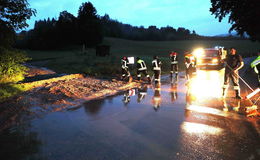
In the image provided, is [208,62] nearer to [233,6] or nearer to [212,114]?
[233,6]

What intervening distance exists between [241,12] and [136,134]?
14.4 m

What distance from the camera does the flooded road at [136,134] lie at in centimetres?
422

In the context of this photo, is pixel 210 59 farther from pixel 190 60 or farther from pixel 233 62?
pixel 233 62

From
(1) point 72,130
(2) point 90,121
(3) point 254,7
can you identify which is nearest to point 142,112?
(2) point 90,121

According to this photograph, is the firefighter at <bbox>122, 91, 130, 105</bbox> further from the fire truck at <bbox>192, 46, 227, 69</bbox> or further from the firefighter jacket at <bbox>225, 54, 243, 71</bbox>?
the fire truck at <bbox>192, 46, 227, 69</bbox>

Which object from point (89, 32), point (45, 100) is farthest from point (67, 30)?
point (45, 100)

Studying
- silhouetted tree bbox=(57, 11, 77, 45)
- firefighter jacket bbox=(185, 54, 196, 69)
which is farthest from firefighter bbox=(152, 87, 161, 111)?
silhouetted tree bbox=(57, 11, 77, 45)

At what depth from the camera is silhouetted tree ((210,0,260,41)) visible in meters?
14.2

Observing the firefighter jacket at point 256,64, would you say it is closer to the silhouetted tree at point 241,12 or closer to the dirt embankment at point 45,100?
the dirt embankment at point 45,100

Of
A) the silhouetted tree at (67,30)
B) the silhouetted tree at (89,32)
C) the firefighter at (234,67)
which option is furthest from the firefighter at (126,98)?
the silhouetted tree at (67,30)

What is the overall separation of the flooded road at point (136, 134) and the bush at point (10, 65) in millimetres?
4841

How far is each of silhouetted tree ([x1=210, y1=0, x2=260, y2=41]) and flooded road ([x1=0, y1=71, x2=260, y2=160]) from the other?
9.19 metres

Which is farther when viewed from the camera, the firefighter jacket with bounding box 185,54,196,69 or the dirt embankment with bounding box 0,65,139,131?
the firefighter jacket with bounding box 185,54,196,69

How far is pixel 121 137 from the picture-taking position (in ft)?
16.4
